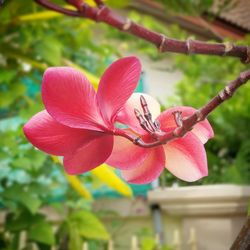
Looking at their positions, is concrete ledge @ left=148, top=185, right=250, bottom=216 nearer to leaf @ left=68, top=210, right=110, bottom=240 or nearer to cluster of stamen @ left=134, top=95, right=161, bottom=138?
leaf @ left=68, top=210, right=110, bottom=240

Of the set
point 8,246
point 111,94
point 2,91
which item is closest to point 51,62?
point 2,91

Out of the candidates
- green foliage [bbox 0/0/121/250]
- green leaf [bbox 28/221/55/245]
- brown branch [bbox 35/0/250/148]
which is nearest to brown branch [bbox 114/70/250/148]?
brown branch [bbox 35/0/250/148]

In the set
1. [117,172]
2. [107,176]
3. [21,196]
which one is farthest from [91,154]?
[21,196]

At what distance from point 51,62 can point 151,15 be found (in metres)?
0.66

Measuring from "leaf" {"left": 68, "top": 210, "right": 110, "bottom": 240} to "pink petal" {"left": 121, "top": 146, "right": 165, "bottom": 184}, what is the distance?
71 cm

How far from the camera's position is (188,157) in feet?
0.58

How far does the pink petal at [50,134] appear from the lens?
0.16 metres

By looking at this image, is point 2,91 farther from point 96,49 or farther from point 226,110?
point 226,110

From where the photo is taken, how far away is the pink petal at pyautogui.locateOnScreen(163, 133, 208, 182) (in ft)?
0.58

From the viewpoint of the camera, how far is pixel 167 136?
153 mm

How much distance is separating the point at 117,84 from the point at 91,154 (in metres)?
0.04

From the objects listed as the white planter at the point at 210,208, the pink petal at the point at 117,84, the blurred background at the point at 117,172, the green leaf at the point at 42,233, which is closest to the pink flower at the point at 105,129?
the pink petal at the point at 117,84

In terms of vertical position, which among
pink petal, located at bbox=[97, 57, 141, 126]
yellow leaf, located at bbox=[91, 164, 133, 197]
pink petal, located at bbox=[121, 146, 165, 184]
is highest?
pink petal, located at bbox=[97, 57, 141, 126]

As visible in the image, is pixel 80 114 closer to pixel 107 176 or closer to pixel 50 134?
pixel 50 134
